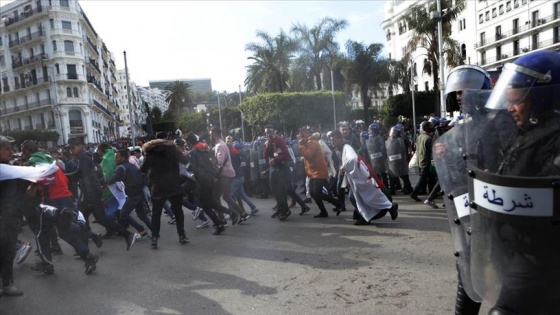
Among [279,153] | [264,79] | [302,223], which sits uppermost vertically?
[264,79]

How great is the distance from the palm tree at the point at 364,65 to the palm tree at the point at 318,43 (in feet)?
6.12

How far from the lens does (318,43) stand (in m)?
36.9

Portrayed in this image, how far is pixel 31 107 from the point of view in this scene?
59.4 m

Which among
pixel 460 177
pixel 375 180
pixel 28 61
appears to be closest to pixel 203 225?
pixel 375 180

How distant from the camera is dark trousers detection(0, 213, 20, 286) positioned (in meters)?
4.58

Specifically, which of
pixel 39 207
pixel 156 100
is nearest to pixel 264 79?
pixel 39 207

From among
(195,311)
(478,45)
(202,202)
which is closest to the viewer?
(195,311)

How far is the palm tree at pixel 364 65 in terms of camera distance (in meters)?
35.5

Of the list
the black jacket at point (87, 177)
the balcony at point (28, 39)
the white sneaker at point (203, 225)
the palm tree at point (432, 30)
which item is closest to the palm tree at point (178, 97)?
the balcony at point (28, 39)

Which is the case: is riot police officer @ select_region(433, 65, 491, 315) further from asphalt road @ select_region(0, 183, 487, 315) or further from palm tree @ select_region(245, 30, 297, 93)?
palm tree @ select_region(245, 30, 297, 93)

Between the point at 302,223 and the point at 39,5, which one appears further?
the point at 39,5

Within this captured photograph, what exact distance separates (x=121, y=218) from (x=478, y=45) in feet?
194

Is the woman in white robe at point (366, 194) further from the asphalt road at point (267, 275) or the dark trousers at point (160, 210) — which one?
the dark trousers at point (160, 210)

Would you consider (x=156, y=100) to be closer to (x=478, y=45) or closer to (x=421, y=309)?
(x=478, y=45)
